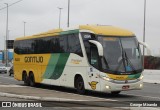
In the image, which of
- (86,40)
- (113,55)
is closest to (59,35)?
(86,40)

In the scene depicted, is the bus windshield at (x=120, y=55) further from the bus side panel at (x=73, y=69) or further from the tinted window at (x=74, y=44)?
the tinted window at (x=74, y=44)

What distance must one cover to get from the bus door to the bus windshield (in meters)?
0.45

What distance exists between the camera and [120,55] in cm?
1948

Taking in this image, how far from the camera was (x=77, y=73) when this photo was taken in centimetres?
2136

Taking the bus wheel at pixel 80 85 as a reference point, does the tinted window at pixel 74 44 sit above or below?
above

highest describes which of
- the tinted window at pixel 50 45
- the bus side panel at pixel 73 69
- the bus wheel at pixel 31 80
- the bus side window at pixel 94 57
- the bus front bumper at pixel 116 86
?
the tinted window at pixel 50 45

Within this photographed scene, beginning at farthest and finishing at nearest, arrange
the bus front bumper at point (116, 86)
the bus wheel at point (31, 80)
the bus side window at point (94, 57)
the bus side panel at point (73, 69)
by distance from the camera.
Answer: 1. the bus wheel at point (31, 80)
2. the bus side panel at point (73, 69)
3. the bus side window at point (94, 57)
4. the bus front bumper at point (116, 86)

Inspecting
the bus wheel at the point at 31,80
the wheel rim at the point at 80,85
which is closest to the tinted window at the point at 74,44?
the wheel rim at the point at 80,85

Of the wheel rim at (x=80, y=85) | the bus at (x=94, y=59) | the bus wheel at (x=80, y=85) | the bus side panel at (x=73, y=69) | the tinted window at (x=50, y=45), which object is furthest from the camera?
the tinted window at (x=50, y=45)

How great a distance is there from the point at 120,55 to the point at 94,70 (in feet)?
4.64

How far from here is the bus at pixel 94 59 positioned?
1933 centimetres

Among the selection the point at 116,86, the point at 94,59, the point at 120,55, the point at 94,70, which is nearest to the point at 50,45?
the point at 94,59

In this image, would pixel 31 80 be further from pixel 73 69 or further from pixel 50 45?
pixel 73 69

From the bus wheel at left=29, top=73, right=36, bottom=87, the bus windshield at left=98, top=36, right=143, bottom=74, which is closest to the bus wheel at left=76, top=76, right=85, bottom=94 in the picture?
the bus windshield at left=98, top=36, right=143, bottom=74
